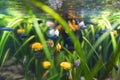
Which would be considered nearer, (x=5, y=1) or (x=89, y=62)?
(x=5, y=1)

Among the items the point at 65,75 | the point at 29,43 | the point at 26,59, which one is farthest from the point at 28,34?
the point at 65,75

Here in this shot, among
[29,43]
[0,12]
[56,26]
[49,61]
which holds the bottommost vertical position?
[49,61]

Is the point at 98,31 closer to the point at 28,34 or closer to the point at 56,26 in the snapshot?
the point at 56,26

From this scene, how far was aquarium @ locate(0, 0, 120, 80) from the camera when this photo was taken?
1.53m

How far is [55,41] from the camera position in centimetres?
160

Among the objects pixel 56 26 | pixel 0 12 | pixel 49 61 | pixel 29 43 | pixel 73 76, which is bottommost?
pixel 73 76

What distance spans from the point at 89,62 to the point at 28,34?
0.46 meters

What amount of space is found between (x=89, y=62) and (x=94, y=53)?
0.24 ft

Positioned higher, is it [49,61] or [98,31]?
[98,31]

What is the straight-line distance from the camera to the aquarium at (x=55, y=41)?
1534 millimetres

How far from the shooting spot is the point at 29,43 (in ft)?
5.30

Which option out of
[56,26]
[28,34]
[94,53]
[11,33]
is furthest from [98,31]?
[11,33]

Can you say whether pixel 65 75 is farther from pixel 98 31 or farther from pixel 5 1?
pixel 5 1

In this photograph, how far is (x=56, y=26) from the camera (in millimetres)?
1533
